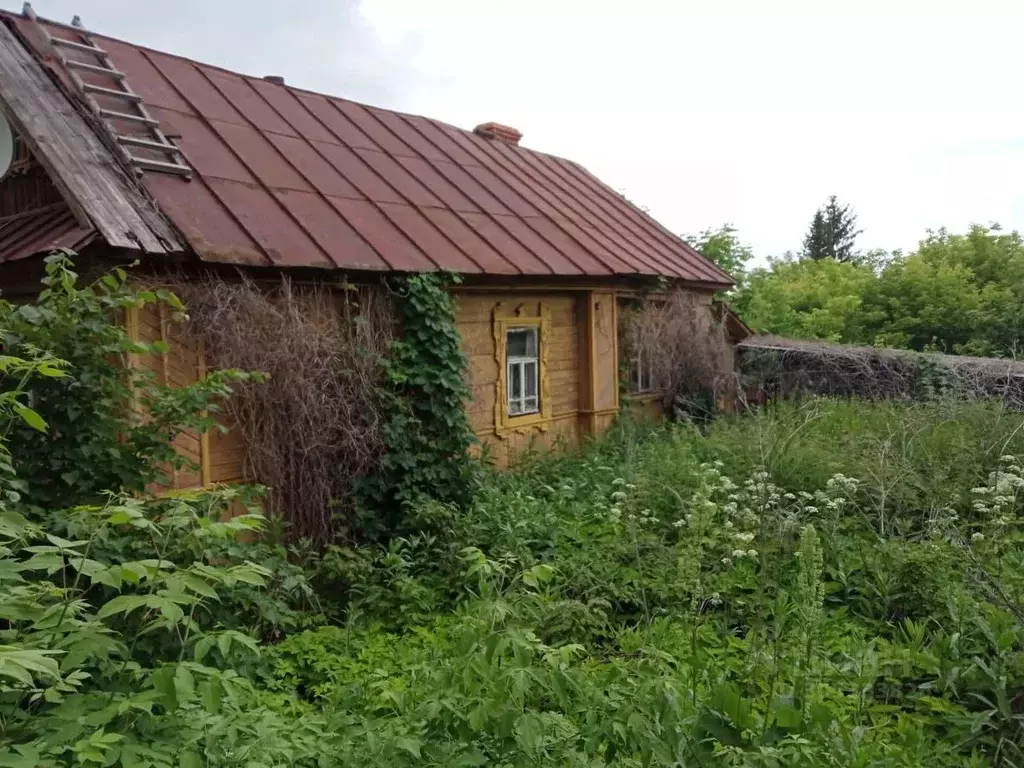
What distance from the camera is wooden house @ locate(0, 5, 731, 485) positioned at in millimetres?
6312

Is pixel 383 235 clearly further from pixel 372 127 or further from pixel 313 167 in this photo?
pixel 372 127

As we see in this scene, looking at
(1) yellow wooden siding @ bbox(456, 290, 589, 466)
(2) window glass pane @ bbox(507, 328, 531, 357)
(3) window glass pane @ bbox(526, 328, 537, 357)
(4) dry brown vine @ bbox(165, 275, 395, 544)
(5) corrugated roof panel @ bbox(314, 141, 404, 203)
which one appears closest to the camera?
(4) dry brown vine @ bbox(165, 275, 395, 544)

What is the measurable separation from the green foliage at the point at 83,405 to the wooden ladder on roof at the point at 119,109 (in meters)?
2.41

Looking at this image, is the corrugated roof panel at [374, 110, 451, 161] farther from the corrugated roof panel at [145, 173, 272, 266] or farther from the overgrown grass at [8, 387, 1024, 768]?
the overgrown grass at [8, 387, 1024, 768]

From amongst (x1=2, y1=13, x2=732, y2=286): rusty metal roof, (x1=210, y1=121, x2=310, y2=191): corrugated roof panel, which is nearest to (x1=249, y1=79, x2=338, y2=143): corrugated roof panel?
(x1=2, y1=13, x2=732, y2=286): rusty metal roof

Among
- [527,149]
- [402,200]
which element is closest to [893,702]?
[402,200]

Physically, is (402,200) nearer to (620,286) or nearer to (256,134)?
(256,134)

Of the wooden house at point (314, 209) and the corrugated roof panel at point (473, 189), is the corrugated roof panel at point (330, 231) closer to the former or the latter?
the wooden house at point (314, 209)

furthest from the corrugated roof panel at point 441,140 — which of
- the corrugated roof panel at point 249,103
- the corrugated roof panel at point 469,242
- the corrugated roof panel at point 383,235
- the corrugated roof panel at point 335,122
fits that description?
the corrugated roof panel at point 383,235

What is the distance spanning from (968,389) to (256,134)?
445 inches

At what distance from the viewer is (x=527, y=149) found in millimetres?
14312

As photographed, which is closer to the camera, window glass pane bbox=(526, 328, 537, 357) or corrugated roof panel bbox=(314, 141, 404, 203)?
corrugated roof panel bbox=(314, 141, 404, 203)

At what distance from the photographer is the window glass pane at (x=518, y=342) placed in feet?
32.4

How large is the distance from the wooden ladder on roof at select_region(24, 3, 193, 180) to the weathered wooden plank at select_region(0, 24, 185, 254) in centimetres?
17
